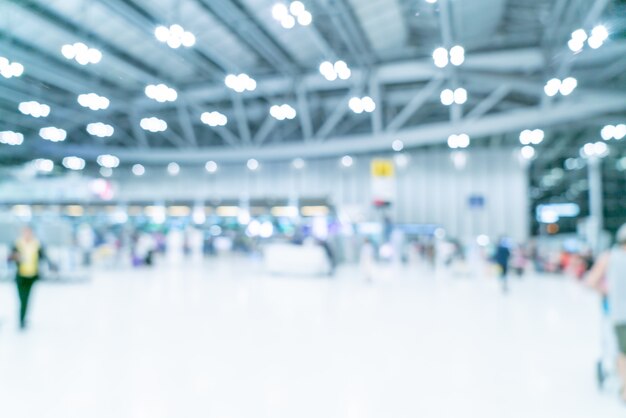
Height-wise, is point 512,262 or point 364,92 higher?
point 364,92

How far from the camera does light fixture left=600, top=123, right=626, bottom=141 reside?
→ 59.7 feet

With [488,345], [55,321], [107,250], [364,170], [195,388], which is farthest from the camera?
[364,170]

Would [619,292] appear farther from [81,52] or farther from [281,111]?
[281,111]

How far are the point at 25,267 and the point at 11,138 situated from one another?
19.3 metres

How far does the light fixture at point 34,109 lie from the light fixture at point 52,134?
4.02 metres

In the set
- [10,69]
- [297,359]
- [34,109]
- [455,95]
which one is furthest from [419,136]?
[297,359]

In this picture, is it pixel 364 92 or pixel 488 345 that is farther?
pixel 364 92

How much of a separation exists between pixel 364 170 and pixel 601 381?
24.3m

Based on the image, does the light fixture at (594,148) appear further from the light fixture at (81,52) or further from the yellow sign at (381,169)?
the light fixture at (81,52)

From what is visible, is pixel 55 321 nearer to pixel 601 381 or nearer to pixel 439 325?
pixel 439 325

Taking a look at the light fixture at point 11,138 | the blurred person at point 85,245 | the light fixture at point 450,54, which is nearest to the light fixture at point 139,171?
the light fixture at point 11,138

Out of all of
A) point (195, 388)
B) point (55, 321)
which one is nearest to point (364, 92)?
point (55, 321)

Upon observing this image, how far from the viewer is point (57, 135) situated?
25.5 m

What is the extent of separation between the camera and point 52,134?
83.6 feet
